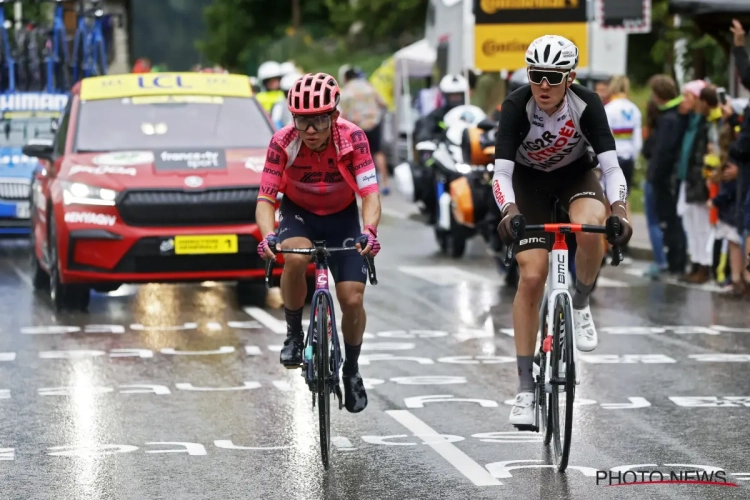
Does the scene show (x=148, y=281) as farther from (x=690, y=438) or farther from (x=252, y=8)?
(x=252, y=8)

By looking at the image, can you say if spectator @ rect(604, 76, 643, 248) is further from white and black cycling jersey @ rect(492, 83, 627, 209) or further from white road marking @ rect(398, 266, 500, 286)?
white and black cycling jersey @ rect(492, 83, 627, 209)

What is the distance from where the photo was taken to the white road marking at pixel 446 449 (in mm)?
7656

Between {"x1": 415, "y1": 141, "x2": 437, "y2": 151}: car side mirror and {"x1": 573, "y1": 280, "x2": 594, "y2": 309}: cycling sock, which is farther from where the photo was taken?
{"x1": 415, "y1": 141, "x2": 437, "y2": 151}: car side mirror

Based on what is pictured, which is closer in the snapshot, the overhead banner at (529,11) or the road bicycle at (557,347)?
the road bicycle at (557,347)

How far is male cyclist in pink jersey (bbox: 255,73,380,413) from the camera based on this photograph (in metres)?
8.45

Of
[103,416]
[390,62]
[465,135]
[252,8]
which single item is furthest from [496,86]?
[252,8]

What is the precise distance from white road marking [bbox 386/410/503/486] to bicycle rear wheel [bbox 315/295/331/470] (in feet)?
1.98

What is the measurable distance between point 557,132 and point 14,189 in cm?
1200

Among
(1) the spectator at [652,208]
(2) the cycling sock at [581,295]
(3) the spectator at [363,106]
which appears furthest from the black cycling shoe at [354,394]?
(3) the spectator at [363,106]

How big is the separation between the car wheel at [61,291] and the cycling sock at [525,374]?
658 cm

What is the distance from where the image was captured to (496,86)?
85.8ft

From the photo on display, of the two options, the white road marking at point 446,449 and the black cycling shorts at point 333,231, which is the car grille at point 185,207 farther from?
the black cycling shorts at point 333,231

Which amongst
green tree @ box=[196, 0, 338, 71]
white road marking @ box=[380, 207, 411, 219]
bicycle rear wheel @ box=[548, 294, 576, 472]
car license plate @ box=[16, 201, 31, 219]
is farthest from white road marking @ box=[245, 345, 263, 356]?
green tree @ box=[196, 0, 338, 71]

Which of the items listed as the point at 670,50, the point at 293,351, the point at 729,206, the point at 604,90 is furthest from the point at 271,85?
the point at 293,351
